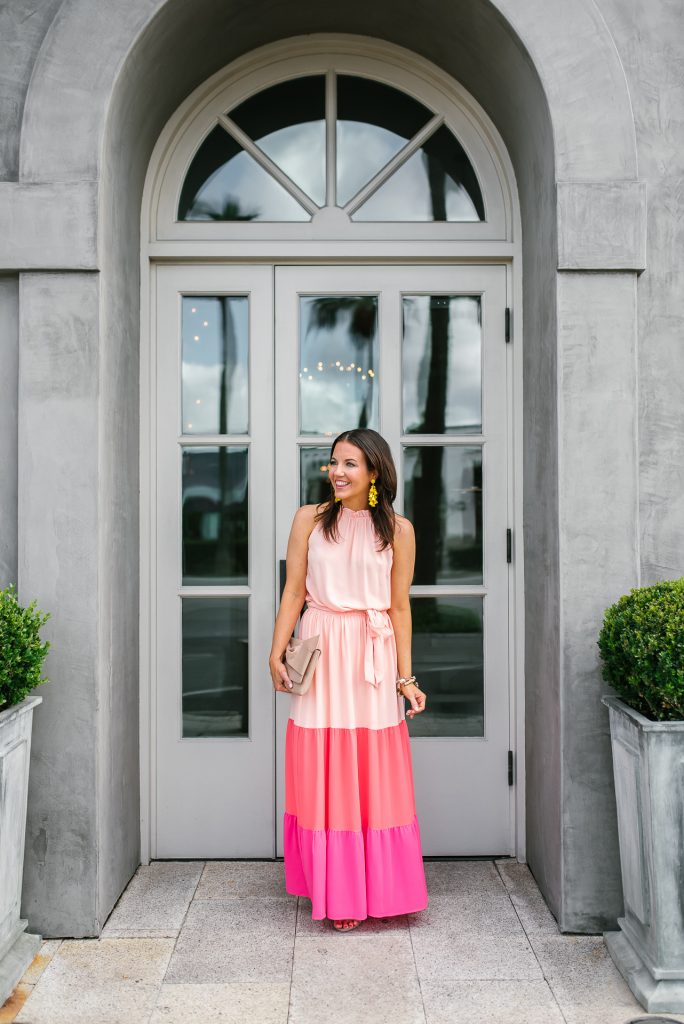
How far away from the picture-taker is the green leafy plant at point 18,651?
2.50 m

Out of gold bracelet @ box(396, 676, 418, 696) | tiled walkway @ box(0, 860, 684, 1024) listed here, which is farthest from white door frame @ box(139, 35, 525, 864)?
gold bracelet @ box(396, 676, 418, 696)

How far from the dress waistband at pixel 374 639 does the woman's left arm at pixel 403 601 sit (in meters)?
0.09

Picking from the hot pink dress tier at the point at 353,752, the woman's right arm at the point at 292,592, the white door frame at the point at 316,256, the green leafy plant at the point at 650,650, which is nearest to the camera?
the green leafy plant at the point at 650,650

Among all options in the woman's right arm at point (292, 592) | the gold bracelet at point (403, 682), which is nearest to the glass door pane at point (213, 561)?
the woman's right arm at point (292, 592)

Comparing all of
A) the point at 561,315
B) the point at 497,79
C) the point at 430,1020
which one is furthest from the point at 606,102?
the point at 430,1020

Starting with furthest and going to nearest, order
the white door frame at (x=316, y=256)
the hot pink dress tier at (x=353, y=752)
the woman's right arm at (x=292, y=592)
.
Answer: the white door frame at (x=316, y=256), the woman's right arm at (x=292, y=592), the hot pink dress tier at (x=353, y=752)

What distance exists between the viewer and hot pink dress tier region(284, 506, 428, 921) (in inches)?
113

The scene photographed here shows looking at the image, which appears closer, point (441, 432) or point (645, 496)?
point (645, 496)

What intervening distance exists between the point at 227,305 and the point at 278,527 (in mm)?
1005

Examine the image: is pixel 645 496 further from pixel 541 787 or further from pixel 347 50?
pixel 347 50

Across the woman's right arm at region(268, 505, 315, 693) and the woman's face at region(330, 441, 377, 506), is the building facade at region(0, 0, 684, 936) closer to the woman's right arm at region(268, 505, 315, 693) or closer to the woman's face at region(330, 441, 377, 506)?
the woman's right arm at region(268, 505, 315, 693)

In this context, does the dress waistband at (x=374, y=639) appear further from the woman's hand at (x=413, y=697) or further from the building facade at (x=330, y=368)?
the building facade at (x=330, y=368)

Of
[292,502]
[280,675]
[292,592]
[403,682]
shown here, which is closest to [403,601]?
[403,682]

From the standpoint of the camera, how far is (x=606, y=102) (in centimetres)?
295
